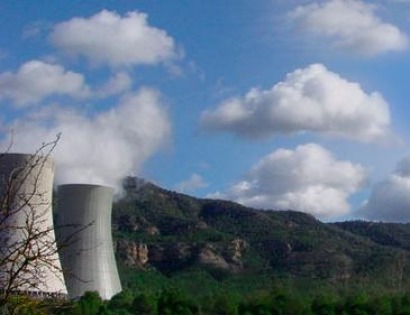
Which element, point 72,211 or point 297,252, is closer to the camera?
point 72,211

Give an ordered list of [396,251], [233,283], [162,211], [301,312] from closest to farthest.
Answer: [301,312], [233,283], [396,251], [162,211]

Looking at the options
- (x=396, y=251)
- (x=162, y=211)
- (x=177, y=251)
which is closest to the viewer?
(x=177, y=251)

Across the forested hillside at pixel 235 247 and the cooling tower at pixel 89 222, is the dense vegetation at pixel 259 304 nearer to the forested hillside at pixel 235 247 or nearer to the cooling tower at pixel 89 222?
the cooling tower at pixel 89 222

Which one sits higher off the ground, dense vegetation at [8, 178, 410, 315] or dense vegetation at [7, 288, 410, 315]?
dense vegetation at [8, 178, 410, 315]

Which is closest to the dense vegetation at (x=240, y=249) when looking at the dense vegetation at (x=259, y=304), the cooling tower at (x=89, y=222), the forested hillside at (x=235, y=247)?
the forested hillside at (x=235, y=247)

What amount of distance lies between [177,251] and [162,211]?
14614 mm

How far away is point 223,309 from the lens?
42.6 m

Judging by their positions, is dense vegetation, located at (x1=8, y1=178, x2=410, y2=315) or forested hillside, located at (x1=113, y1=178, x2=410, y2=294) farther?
forested hillside, located at (x1=113, y1=178, x2=410, y2=294)

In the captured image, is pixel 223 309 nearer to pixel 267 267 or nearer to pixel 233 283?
pixel 233 283

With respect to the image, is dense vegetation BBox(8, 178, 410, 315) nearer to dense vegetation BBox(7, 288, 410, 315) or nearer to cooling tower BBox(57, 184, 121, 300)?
dense vegetation BBox(7, 288, 410, 315)

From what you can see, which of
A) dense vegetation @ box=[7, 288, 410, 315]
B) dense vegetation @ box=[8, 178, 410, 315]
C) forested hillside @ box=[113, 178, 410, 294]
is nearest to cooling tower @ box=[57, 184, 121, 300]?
dense vegetation @ box=[7, 288, 410, 315]

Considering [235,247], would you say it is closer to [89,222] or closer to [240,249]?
[240,249]

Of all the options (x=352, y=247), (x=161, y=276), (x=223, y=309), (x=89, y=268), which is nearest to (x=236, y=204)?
(x=352, y=247)

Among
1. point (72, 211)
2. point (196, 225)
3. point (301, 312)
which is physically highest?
point (196, 225)
